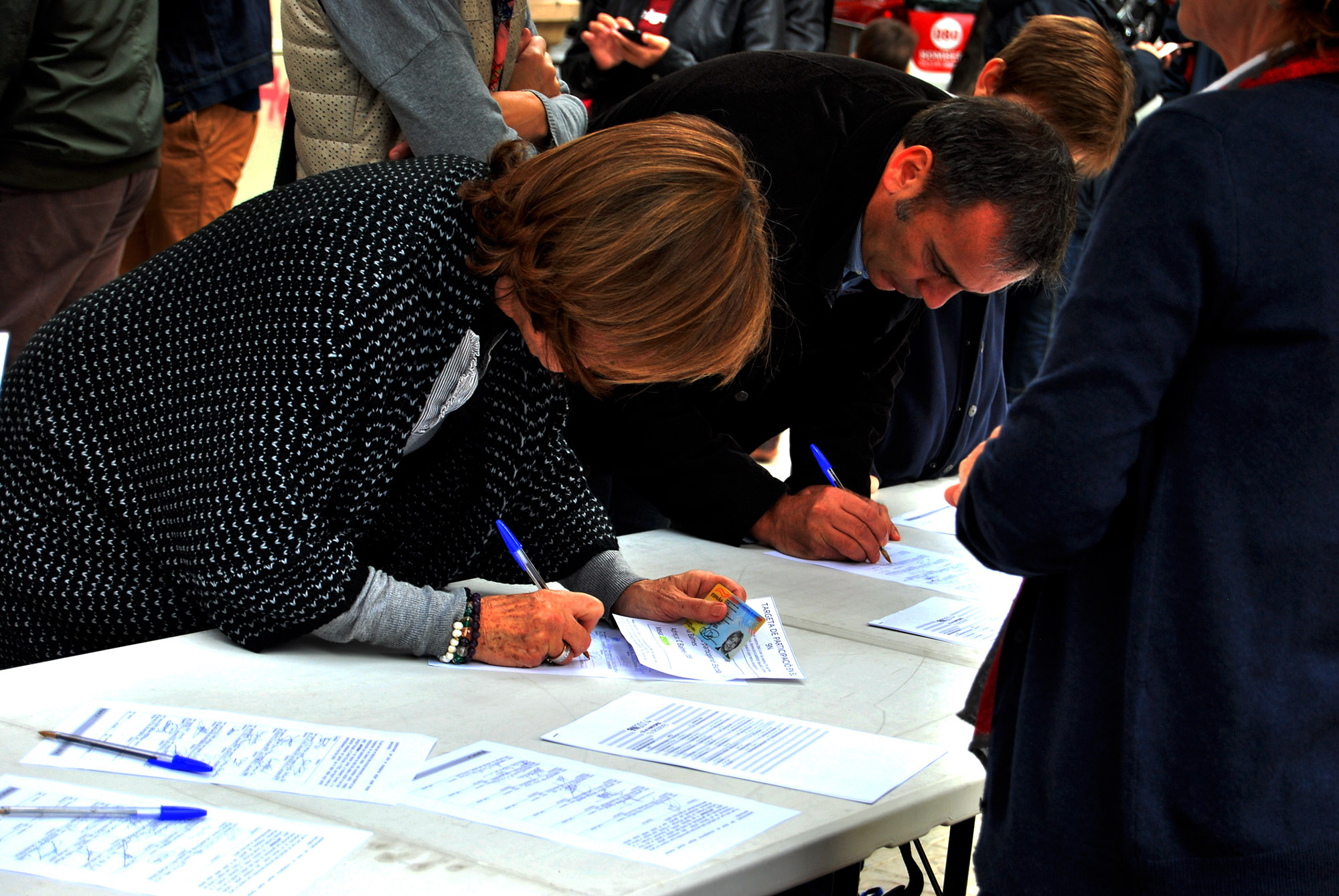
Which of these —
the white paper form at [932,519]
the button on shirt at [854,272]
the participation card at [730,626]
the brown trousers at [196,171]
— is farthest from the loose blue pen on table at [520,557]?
the brown trousers at [196,171]

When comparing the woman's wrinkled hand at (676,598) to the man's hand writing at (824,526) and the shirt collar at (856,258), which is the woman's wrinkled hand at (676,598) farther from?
the shirt collar at (856,258)

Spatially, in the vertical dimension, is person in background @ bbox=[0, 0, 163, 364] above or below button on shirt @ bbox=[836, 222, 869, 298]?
above

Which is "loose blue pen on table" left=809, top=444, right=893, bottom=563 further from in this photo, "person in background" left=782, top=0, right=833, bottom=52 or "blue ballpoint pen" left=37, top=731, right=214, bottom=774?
"person in background" left=782, top=0, right=833, bottom=52

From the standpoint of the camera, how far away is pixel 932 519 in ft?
8.73

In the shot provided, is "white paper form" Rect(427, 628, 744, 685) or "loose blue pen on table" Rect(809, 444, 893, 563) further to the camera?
"loose blue pen on table" Rect(809, 444, 893, 563)

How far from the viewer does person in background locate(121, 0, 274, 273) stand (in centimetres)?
333

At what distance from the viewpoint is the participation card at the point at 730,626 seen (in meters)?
1.70

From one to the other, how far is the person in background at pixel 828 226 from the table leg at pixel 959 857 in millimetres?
691

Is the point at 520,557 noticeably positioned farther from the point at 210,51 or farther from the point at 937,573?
the point at 210,51

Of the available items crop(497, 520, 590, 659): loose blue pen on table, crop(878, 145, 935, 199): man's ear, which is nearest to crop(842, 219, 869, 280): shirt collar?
crop(878, 145, 935, 199): man's ear

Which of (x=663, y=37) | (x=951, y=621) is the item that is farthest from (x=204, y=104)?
(x=951, y=621)

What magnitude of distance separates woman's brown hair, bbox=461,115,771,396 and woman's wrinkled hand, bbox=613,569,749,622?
0.36 m

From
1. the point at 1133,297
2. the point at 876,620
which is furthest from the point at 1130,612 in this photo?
the point at 876,620

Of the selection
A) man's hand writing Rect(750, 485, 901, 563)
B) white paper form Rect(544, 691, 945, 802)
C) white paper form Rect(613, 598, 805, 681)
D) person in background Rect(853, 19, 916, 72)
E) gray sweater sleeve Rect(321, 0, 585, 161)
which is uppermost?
gray sweater sleeve Rect(321, 0, 585, 161)
